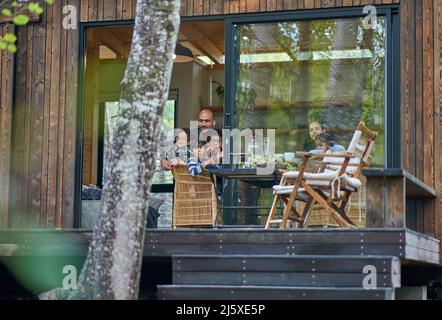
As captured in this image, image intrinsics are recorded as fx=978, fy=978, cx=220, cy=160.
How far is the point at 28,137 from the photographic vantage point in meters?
9.48

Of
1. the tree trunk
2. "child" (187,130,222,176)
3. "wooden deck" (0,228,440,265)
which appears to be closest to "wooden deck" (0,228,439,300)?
"wooden deck" (0,228,440,265)

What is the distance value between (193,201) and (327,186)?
5.74ft

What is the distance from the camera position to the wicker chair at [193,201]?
28.5 ft

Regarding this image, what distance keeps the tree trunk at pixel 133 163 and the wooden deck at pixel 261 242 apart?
93cm

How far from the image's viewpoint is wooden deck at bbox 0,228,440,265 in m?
6.46

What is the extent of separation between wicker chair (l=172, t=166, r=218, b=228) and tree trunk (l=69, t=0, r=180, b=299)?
268cm

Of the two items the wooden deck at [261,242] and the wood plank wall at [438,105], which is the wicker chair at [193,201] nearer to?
the wooden deck at [261,242]

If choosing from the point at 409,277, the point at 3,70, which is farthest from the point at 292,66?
the point at 3,70

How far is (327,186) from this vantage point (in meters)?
7.32

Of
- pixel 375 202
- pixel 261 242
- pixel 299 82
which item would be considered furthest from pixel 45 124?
pixel 375 202

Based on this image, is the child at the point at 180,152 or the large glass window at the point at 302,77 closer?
the large glass window at the point at 302,77

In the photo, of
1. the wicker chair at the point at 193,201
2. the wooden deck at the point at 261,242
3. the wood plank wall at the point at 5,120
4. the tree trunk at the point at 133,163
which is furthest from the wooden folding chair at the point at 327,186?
the wood plank wall at the point at 5,120

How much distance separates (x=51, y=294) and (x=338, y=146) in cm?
326

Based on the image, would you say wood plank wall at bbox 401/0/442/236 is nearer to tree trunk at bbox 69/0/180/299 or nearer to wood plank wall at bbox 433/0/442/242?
wood plank wall at bbox 433/0/442/242
